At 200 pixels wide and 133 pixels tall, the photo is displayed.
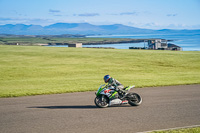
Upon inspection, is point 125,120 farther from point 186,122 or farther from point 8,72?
point 8,72

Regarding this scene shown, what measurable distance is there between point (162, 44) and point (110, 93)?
103 m

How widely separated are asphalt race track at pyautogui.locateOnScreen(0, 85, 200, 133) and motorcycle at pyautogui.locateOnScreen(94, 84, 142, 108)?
285 millimetres

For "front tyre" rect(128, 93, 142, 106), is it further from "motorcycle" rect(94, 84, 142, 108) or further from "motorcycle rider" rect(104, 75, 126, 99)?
"motorcycle rider" rect(104, 75, 126, 99)

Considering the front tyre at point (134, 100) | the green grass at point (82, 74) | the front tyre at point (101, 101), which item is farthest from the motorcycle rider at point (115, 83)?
the green grass at point (82, 74)

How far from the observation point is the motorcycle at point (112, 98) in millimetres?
13508

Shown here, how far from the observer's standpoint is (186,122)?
1098 cm

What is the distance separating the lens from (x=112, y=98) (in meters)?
13.6

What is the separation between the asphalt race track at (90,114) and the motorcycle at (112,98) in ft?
0.94

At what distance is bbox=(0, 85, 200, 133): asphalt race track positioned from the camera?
1043 cm

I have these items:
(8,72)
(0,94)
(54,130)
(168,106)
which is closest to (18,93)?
(0,94)

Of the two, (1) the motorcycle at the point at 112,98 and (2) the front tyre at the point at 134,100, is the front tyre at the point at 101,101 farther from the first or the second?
(2) the front tyre at the point at 134,100

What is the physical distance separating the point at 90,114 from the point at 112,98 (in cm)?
177

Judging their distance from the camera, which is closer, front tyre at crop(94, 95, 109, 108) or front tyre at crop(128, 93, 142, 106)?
front tyre at crop(94, 95, 109, 108)

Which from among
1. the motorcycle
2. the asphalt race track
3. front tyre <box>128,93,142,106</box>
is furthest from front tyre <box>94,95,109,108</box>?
front tyre <box>128,93,142,106</box>
